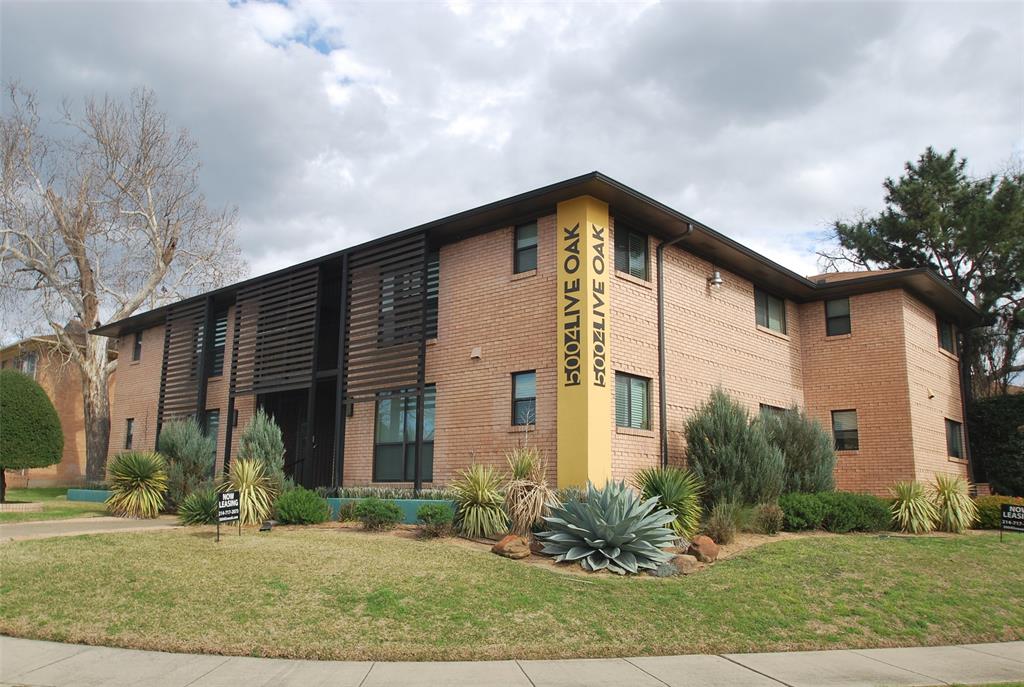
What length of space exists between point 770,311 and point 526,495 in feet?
38.2

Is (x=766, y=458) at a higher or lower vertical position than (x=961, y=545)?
higher

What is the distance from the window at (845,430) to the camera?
2122 centimetres

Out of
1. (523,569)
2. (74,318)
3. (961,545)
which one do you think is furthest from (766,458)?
(74,318)

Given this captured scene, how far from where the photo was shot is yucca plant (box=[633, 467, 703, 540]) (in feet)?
44.5

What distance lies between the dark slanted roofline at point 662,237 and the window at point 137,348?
260 inches

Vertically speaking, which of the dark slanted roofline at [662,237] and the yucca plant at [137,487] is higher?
the dark slanted roofline at [662,237]

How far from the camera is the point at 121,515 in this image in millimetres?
18250

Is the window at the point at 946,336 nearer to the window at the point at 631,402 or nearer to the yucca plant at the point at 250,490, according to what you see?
the window at the point at 631,402

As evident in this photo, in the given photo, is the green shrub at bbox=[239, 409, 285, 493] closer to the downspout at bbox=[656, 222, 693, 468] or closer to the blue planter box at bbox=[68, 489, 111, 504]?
the blue planter box at bbox=[68, 489, 111, 504]

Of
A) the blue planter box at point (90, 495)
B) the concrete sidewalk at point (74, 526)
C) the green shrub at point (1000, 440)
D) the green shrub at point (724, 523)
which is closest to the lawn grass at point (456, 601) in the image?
the green shrub at point (724, 523)

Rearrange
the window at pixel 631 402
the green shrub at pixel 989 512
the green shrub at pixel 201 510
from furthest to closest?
the green shrub at pixel 989 512 → the window at pixel 631 402 → the green shrub at pixel 201 510

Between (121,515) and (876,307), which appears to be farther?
(876,307)

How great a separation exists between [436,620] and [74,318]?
32.0m

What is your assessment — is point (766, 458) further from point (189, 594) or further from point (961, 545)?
point (189, 594)
